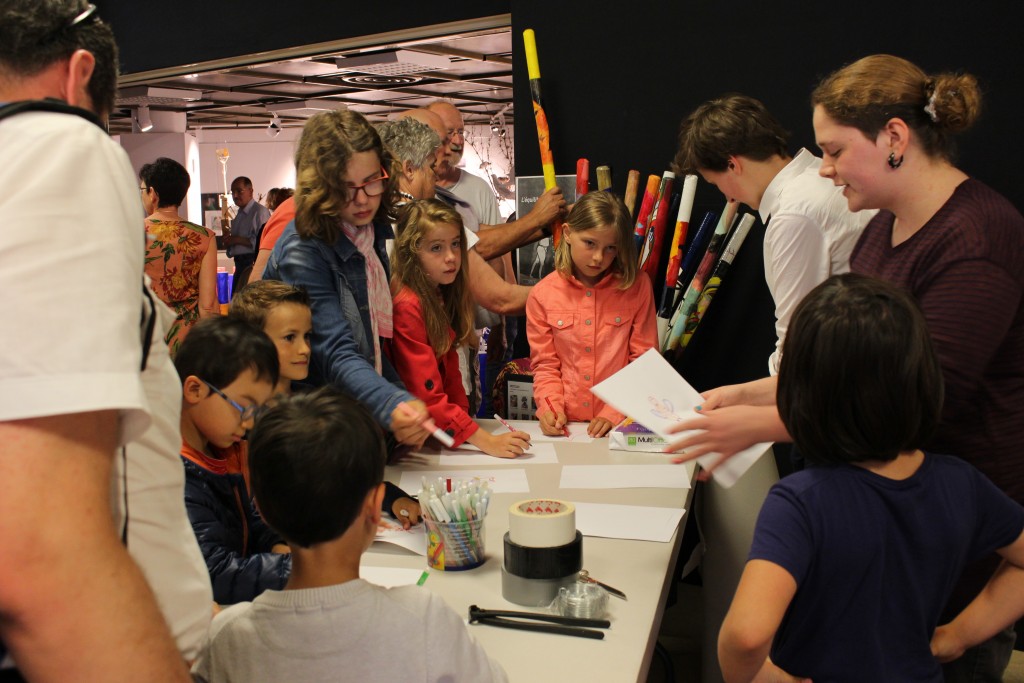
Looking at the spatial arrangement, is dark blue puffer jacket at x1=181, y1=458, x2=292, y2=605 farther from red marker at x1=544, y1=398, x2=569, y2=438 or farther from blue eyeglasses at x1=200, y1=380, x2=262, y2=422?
red marker at x1=544, y1=398, x2=569, y2=438

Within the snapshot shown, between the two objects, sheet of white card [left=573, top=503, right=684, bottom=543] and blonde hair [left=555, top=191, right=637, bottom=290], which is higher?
blonde hair [left=555, top=191, right=637, bottom=290]

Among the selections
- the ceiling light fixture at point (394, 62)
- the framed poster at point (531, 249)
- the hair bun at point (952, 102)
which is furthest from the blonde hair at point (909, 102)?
the ceiling light fixture at point (394, 62)

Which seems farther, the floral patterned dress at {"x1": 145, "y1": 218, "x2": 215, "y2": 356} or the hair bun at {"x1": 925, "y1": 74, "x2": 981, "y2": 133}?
the floral patterned dress at {"x1": 145, "y1": 218, "x2": 215, "y2": 356}

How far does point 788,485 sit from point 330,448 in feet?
2.16

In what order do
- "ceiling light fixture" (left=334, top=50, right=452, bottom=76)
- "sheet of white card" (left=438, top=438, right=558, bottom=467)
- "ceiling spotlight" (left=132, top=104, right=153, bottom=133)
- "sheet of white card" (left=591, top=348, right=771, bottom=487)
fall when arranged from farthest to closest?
"ceiling spotlight" (left=132, top=104, right=153, bottom=133) → "ceiling light fixture" (left=334, top=50, right=452, bottom=76) → "sheet of white card" (left=438, top=438, right=558, bottom=467) → "sheet of white card" (left=591, top=348, right=771, bottom=487)

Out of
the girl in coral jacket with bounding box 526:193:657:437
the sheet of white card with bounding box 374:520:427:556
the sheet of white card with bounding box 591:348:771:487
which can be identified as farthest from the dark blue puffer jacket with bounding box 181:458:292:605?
the girl in coral jacket with bounding box 526:193:657:437

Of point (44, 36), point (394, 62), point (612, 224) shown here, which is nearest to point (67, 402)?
point (44, 36)

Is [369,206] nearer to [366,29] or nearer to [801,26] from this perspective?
[801,26]

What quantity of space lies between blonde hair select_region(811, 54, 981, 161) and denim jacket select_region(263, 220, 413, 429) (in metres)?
1.22

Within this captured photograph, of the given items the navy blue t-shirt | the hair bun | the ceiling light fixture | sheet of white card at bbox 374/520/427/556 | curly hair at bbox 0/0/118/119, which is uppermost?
the ceiling light fixture

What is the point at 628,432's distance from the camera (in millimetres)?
2650

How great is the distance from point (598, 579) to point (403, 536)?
45 centimetres

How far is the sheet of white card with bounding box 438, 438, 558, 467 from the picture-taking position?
251 centimetres

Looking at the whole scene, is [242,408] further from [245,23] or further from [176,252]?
[245,23]
